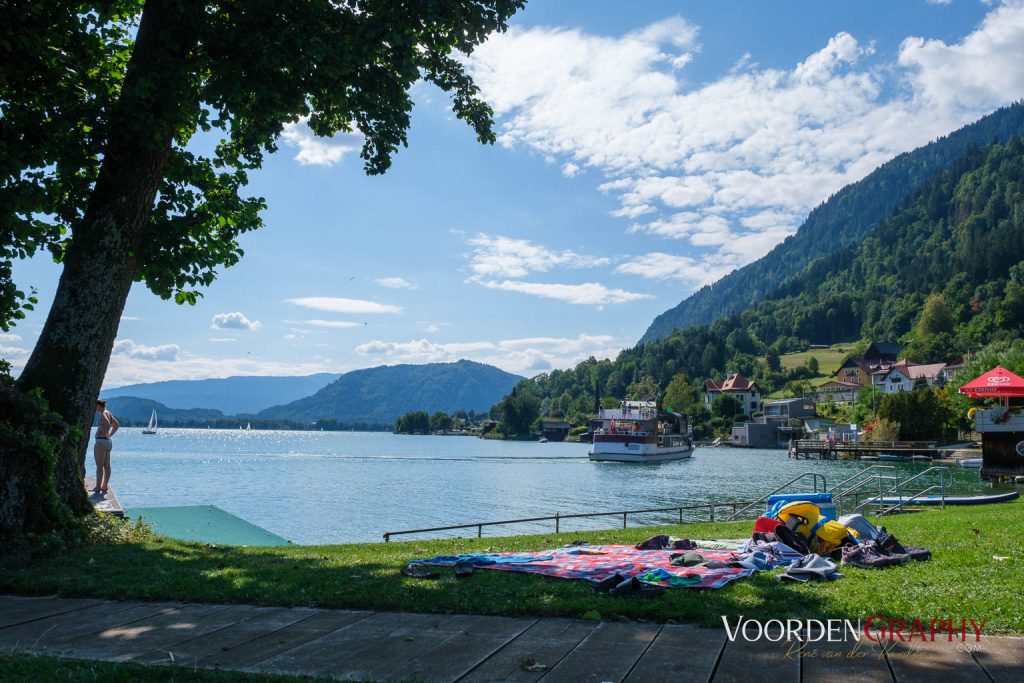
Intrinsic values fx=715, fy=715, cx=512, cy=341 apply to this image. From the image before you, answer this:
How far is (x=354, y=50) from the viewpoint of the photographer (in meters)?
9.85

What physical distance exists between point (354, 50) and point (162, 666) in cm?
799

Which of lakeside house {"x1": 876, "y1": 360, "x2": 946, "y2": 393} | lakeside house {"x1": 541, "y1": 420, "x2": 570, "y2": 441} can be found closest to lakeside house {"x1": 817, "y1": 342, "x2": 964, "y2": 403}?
lakeside house {"x1": 876, "y1": 360, "x2": 946, "y2": 393}

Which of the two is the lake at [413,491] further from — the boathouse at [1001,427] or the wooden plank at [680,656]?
the wooden plank at [680,656]

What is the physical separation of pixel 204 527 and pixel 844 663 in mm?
19596

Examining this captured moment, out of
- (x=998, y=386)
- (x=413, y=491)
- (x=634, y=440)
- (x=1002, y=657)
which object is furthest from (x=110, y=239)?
(x=634, y=440)

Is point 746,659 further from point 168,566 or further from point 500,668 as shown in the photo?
point 168,566

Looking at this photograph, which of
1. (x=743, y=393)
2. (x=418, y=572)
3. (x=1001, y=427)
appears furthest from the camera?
(x=743, y=393)

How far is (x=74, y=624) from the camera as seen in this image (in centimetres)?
628

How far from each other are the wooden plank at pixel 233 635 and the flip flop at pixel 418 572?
58.1 inches

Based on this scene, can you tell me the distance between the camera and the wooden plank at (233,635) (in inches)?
205

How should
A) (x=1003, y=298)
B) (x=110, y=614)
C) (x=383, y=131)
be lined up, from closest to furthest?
(x=110, y=614) → (x=383, y=131) → (x=1003, y=298)

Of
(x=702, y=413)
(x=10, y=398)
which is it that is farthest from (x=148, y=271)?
(x=702, y=413)

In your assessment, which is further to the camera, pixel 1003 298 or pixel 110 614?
pixel 1003 298

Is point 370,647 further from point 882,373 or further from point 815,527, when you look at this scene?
point 882,373
